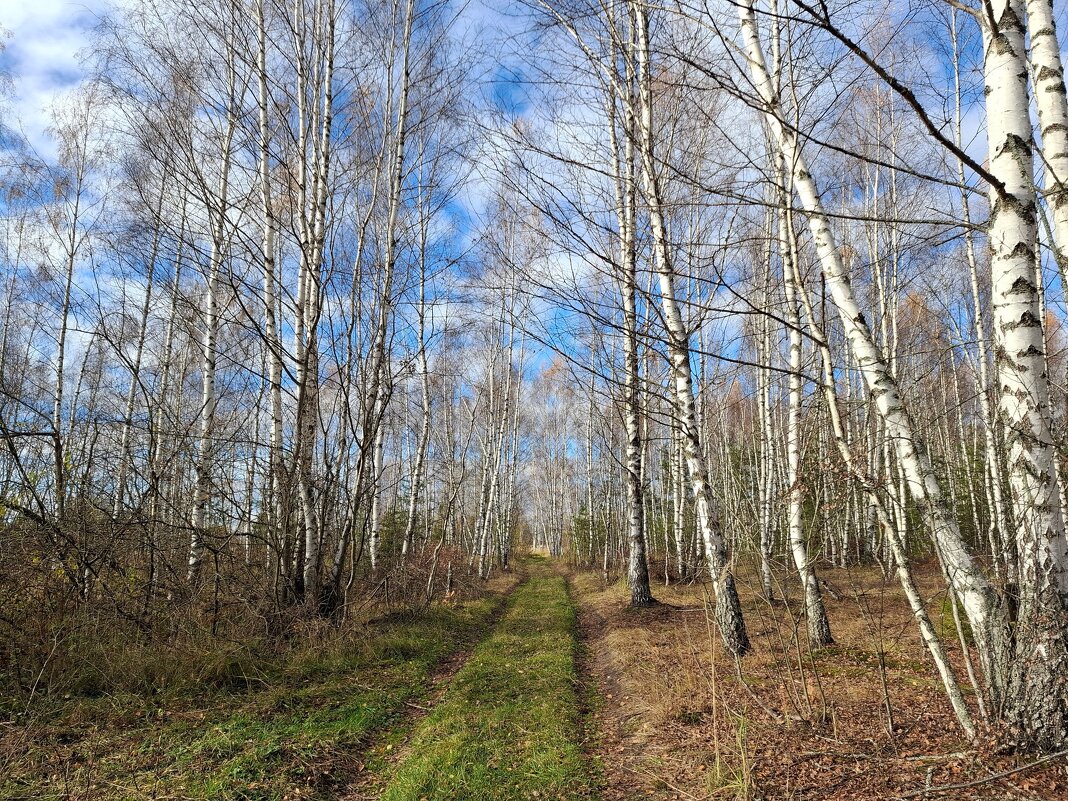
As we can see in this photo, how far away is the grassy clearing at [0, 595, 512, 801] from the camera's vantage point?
340 cm

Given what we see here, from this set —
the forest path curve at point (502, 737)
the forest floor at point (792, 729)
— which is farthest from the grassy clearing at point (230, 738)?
the forest floor at point (792, 729)

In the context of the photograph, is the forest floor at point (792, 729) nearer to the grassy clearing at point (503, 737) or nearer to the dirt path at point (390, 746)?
the grassy clearing at point (503, 737)

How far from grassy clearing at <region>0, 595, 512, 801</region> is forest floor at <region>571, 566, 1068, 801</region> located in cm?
198

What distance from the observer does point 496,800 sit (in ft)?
11.2

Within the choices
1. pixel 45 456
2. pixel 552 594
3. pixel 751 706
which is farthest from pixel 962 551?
pixel 552 594

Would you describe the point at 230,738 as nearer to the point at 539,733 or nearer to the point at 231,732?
the point at 231,732

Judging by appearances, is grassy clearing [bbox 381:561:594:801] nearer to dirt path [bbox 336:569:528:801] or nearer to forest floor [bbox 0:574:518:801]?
dirt path [bbox 336:569:528:801]

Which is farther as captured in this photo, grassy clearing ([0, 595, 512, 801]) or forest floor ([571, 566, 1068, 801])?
grassy clearing ([0, 595, 512, 801])

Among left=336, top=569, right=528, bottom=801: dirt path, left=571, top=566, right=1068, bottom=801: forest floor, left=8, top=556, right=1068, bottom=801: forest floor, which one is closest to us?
left=571, top=566, right=1068, bottom=801: forest floor

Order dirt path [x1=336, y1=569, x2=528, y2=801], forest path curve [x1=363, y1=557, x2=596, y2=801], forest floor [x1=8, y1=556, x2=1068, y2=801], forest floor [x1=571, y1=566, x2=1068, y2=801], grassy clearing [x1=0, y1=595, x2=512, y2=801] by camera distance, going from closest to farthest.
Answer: forest floor [x1=571, y1=566, x2=1068, y2=801]
forest floor [x1=8, y1=556, x2=1068, y2=801]
grassy clearing [x1=0, y1=595, x2=512, y2=801]
forest path curve [x1=363, y1=557, x2=596, y2=801]
dirt path [x1=336, y1=569, x2=528, y2=801]

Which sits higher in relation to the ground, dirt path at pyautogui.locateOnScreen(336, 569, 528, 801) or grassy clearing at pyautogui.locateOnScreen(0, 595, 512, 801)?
grassy clearing at pyautogui.locateOnScreen(0, 595, 512, 801)

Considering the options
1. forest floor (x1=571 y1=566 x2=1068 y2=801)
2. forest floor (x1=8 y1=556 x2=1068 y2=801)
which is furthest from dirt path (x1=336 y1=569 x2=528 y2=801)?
forest floor (x1=571 y1=566 x2=1068 y2=801)

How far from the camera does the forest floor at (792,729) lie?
2713mm

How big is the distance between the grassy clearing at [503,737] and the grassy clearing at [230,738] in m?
0.52
